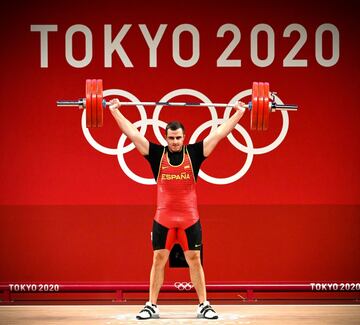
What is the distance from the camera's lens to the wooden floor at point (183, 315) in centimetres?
474

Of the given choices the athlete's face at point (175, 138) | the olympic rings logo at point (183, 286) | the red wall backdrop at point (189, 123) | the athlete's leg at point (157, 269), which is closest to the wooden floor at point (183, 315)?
the athlete's leg at point (157, 269)

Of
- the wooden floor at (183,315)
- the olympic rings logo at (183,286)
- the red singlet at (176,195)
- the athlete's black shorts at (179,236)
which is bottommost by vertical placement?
the wooden floor at (183,315)

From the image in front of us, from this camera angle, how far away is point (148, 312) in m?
4.80

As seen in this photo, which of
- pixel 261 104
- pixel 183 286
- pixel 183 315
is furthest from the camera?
pixel 183 286

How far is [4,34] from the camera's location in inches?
238

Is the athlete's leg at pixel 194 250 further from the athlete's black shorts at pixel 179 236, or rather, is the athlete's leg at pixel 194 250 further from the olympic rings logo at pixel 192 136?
the olympic rings logo at pixel 192 136

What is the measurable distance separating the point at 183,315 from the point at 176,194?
82 cm

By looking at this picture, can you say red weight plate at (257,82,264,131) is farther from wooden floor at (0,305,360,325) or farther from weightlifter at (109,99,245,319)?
wooden floor at (0,305,360,325)

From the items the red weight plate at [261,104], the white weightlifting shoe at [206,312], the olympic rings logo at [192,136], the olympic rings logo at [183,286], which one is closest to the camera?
the red weight plate at [261,104]

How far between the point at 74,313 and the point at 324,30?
2871 millimetres

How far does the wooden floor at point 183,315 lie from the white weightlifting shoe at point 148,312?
0.05 metres

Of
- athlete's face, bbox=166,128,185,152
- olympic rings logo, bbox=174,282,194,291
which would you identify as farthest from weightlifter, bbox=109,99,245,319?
olympic rings logo, bbox=174,282,194,291

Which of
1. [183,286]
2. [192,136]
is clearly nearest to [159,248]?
[183,286]

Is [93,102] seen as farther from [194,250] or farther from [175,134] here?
[194,250]
